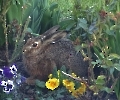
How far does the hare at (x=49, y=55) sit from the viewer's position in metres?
3.62

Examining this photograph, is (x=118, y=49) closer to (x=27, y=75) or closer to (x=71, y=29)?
(x=71, y=29)

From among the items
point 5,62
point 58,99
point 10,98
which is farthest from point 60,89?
point 5,62

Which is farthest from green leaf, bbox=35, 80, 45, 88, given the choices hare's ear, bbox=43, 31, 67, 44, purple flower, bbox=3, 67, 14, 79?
hare's ear, bbox=43, 31, 67, 44

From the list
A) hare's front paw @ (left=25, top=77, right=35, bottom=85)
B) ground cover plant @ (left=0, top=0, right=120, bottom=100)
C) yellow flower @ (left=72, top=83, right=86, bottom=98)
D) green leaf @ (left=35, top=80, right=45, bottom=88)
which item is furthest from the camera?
hare's front paw @ (left=25, top=77, right=35, bottom=85)

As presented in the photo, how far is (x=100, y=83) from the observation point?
3.18 metres

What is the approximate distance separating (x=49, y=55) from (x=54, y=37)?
0.57 ft

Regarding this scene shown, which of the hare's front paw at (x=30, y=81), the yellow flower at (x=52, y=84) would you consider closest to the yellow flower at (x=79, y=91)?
the yellow flower at (x=52, y=84)

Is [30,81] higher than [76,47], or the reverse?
[76,47]

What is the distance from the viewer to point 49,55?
3.68 meters

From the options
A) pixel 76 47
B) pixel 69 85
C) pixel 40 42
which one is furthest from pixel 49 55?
pixel 76 47

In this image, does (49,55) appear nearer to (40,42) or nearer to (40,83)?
(40,42)

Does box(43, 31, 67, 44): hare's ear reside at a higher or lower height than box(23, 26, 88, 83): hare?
higher

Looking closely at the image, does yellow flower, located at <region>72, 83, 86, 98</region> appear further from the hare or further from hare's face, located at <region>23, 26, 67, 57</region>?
hare's face, located at <region>23, 26, 67, 57</region>

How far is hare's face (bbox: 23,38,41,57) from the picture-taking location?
142 inches
